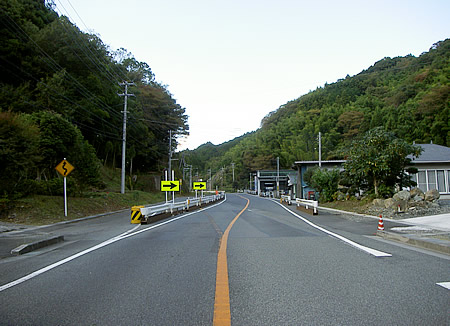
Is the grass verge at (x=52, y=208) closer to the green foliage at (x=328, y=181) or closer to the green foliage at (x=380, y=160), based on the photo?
the green foliage at (x=328, y=181)

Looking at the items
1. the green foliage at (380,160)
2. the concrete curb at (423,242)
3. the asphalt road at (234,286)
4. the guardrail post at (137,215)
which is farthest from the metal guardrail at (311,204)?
the asphalt road at (234,286)

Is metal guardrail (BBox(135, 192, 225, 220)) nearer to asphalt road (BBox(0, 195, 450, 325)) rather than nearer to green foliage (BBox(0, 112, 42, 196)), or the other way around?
green foliage (BBox(0, 112, 42, 196))

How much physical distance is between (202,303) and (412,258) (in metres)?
4.81

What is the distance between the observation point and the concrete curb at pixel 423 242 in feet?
25.0

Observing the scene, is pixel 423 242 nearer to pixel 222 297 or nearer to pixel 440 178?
pixel 222 297

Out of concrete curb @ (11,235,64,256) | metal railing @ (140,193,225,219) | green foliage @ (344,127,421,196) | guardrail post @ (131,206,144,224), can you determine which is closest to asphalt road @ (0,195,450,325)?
concrete curb @ (11,235,64,256)

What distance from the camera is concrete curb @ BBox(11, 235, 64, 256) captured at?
8.00m

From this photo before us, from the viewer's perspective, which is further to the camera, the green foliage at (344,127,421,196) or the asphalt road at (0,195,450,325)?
the green foliage at (344,127,421,196)

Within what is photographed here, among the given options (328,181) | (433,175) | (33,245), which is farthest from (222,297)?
(433,175)

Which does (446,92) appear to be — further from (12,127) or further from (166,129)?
(12,127)

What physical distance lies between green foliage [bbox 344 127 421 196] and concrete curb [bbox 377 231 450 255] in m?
10.2

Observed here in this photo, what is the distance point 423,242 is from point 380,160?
11.9 m

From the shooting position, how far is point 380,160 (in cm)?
1938

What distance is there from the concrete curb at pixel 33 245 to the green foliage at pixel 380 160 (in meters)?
16.7
